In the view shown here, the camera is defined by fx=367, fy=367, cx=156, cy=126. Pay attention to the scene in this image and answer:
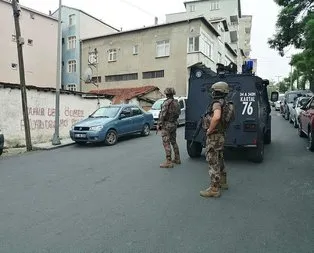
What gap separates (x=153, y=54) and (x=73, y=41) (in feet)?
39.0

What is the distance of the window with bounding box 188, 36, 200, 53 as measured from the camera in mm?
31322

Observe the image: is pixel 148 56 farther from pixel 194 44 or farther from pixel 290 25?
pixel 290 25

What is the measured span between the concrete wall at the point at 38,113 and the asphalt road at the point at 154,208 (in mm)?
5556

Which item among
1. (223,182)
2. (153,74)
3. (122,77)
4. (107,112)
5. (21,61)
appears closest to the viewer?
(223,182)

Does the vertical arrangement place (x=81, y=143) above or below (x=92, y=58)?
below

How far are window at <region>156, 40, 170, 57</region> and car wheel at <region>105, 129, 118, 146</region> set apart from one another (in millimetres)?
20092

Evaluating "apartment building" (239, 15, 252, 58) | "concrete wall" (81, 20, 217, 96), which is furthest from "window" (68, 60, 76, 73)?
"apartment building" (239, 15, 252, 58)

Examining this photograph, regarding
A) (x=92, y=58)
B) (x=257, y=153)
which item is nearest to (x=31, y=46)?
(x=92, y=58)

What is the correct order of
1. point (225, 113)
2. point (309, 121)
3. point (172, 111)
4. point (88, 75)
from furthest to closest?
point (88, 75) → point (309, 121) → point (172, 111) → point (225, 113)

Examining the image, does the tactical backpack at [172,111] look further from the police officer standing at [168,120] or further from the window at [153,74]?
the window at [153,74]

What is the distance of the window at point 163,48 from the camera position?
108 ft

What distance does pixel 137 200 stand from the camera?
5914 millimetres

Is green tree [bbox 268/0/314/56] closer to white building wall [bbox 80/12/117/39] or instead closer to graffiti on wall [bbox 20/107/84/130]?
A: graffiti on wall [bbox 20/107/84/130]

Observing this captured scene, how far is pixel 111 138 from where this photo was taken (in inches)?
551
